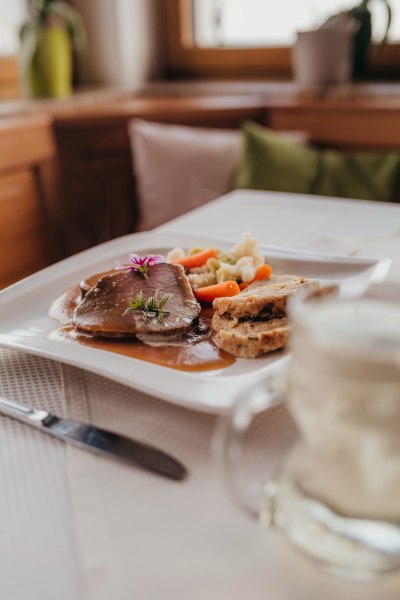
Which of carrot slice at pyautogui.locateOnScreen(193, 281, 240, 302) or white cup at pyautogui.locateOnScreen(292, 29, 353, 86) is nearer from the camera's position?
carrot slice at pyautogui.locateOnScreen(193, 281, 240, 302)

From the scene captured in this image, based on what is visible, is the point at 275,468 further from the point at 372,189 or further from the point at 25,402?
the point at 372,189

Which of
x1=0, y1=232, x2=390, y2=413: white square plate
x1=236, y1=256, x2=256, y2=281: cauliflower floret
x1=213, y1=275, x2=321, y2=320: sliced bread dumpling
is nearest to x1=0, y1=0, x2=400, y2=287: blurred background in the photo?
x1=0, y1=232, x2=390, y2=413: white square plate

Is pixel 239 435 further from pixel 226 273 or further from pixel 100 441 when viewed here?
pixel 226 273

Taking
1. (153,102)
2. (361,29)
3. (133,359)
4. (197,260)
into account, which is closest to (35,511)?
(133,359)

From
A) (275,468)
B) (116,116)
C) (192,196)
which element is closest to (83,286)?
(275,468)

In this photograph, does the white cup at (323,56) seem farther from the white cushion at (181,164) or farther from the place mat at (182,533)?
the place mat at (182,533)

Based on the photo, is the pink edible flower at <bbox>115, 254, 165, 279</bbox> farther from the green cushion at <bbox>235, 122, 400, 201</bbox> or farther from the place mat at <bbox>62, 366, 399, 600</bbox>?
the green cushion at <bbox>235, 122, 400, 201</bbox>
